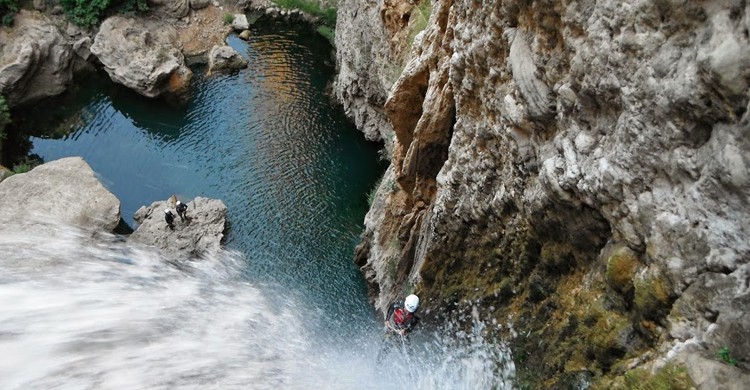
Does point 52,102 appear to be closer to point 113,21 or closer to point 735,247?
point 113,21

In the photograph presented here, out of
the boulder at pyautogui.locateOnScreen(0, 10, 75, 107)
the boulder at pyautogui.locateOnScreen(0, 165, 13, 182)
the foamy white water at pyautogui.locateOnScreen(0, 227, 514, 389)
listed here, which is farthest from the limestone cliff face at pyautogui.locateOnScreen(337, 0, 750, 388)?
the boulder at pyautogui.locateOnScreen(0, 10, 75, 107)

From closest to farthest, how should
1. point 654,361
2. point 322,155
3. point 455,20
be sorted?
point 654,361 < point 455,20 < point 322,155

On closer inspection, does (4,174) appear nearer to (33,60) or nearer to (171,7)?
(33,60)

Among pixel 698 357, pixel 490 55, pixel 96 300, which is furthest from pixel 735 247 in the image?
pixel 96 300

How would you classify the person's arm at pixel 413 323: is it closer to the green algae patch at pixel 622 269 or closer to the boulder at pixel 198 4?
the green algae patch at pixel 622 269

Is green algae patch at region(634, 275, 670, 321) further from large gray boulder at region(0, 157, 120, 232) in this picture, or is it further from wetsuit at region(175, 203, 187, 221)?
large gray boulder at region(0, 157, 120, 232)

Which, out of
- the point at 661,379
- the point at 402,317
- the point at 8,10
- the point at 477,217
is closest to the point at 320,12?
the point at 8,10
